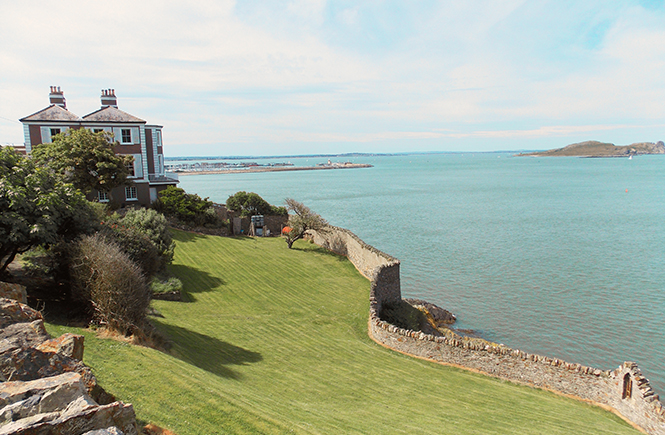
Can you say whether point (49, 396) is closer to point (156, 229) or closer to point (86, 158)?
point (156, 229)

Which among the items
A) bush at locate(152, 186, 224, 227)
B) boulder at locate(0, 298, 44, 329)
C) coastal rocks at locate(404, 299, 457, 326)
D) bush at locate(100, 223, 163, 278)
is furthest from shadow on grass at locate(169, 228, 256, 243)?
boulder at locate(0, 298, 44, 329)

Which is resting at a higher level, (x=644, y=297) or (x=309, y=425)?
(x=309, y=425)

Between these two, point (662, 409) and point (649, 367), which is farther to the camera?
point (649, 367)

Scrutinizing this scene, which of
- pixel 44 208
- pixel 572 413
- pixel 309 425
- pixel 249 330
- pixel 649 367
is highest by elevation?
pixel 44 208

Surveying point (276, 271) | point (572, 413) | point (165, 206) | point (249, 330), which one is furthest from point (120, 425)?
point (165, 206)

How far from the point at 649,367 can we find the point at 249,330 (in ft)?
71.5

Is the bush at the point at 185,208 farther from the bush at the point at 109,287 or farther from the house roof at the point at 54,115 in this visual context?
the bush at the point at 109,287

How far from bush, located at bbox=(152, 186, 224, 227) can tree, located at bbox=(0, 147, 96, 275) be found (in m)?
25.0

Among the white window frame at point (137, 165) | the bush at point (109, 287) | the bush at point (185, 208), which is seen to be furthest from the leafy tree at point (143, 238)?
the white window frame at point (137, 165)

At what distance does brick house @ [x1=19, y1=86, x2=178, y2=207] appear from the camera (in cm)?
3828

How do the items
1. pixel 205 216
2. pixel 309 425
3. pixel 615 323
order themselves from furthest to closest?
pixel 205 216
pixel 615 323
pixel 309 425

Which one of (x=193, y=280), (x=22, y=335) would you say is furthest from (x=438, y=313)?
(x=22, y=335)

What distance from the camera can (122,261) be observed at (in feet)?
49.6

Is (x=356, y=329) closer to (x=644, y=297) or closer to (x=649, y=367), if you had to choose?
(x=649, y=367)
